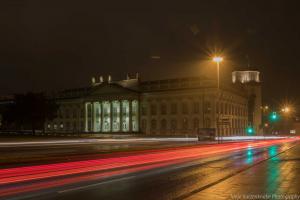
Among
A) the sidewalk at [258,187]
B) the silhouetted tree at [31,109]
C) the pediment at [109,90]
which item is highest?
the pediment at [109,90]

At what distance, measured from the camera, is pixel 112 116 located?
15325 cm

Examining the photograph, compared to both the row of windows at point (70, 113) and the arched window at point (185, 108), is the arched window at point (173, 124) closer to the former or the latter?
the arched window at point (185, 108)

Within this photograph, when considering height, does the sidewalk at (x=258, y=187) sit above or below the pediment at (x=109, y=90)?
below

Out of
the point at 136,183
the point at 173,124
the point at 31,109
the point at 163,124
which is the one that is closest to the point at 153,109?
the point at 163,124

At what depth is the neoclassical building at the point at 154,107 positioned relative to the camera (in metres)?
133

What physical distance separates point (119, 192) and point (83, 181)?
3049mm

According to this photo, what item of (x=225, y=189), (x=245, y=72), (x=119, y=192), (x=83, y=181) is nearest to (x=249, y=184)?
(x=225, y=189)

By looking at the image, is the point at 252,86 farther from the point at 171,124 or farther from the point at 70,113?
the point at 70,113

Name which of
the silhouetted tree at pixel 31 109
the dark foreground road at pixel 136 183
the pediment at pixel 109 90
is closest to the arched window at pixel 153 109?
the pediment at pixel 109 90

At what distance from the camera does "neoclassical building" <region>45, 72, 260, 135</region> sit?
436 feet

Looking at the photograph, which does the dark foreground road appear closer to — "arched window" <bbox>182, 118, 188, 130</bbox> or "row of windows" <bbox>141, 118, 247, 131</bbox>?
"row of windows" <bbox>141, 118, 247, 131</bbox>

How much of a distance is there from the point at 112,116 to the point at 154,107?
16417 millimetres

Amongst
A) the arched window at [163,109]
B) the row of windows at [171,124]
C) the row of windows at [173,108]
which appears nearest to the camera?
the row of windows at [173,108]

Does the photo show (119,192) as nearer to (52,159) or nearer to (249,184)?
(249,184)
